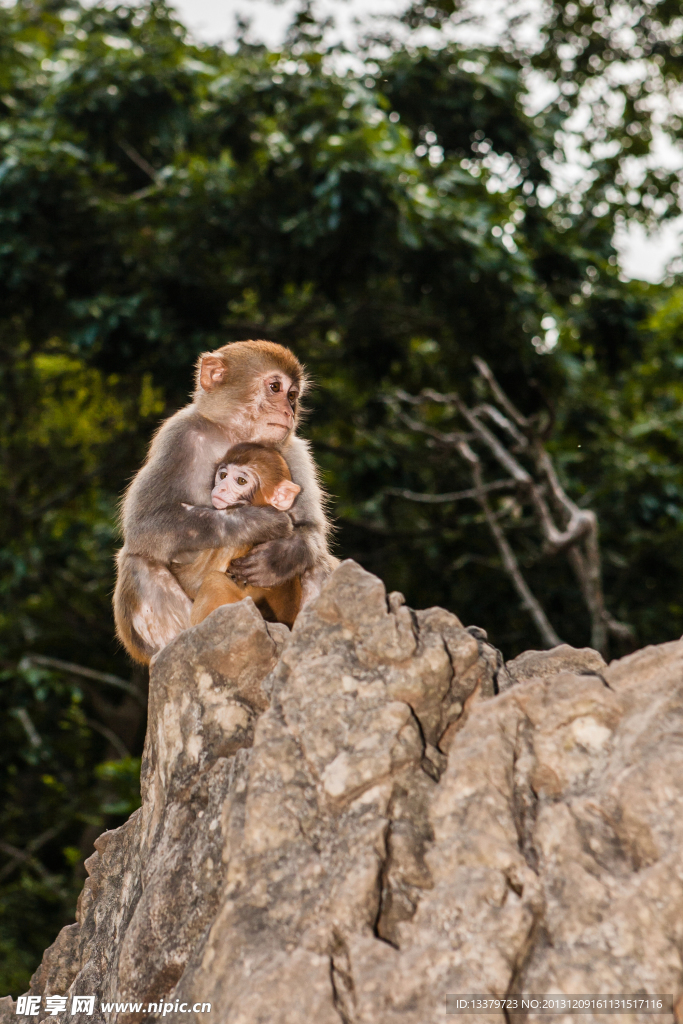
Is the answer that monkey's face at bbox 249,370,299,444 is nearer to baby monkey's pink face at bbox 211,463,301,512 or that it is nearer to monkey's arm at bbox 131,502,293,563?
baby monkey's pink face at bbox 211,463,301,512

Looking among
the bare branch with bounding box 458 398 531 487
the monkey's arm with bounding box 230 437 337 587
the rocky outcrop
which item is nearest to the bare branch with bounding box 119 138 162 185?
the bare branch with bounding box 458 398 531 487

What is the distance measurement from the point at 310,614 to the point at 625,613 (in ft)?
21.0

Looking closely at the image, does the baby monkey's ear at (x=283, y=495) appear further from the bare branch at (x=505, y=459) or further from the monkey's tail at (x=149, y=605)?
the bare branch at (x=505, y=459)

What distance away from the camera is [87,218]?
717 cm

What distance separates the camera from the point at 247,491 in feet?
11.3

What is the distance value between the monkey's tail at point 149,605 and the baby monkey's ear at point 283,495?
1.48ft

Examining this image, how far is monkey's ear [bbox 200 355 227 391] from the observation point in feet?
12.2

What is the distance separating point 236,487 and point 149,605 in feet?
1.62

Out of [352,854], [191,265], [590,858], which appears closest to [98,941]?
[352,854]

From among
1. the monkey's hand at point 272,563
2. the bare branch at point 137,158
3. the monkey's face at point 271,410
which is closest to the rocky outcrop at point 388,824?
the monkey's hand at point 272,563

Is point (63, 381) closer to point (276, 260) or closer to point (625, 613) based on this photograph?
point (276, 260)

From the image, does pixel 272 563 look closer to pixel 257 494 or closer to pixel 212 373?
pixel 257 494

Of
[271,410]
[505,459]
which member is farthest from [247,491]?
[505,459]

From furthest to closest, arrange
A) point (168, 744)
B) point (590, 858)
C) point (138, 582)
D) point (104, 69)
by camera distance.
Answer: point (104, 69)
point (138, 582)
point (168, 744)
point (590, 858)
